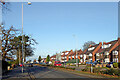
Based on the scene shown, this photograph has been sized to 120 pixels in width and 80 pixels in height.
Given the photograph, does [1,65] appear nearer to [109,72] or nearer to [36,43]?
[109,72]

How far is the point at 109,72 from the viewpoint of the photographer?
817 inches

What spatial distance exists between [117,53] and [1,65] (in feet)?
143

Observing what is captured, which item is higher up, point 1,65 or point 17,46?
point 17,46

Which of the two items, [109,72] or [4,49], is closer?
[109,72]

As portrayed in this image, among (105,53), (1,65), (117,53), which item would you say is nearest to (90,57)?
(105,53)

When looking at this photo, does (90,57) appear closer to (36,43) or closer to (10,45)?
(36,43)

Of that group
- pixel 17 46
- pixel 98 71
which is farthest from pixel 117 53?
pixel 98 71

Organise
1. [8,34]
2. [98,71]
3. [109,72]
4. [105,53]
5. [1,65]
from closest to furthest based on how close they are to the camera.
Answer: [109,72] → [98,71] → [1,65] → [8,34] → [105,53]

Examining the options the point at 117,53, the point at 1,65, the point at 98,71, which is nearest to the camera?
the point at 98,71

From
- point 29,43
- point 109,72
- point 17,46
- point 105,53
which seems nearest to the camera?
point 109,72

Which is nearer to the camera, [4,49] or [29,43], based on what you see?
[4,49]

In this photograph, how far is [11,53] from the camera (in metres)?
42.6

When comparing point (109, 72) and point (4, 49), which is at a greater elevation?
point (4, 49)

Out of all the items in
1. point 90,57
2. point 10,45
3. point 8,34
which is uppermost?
point 8,34
